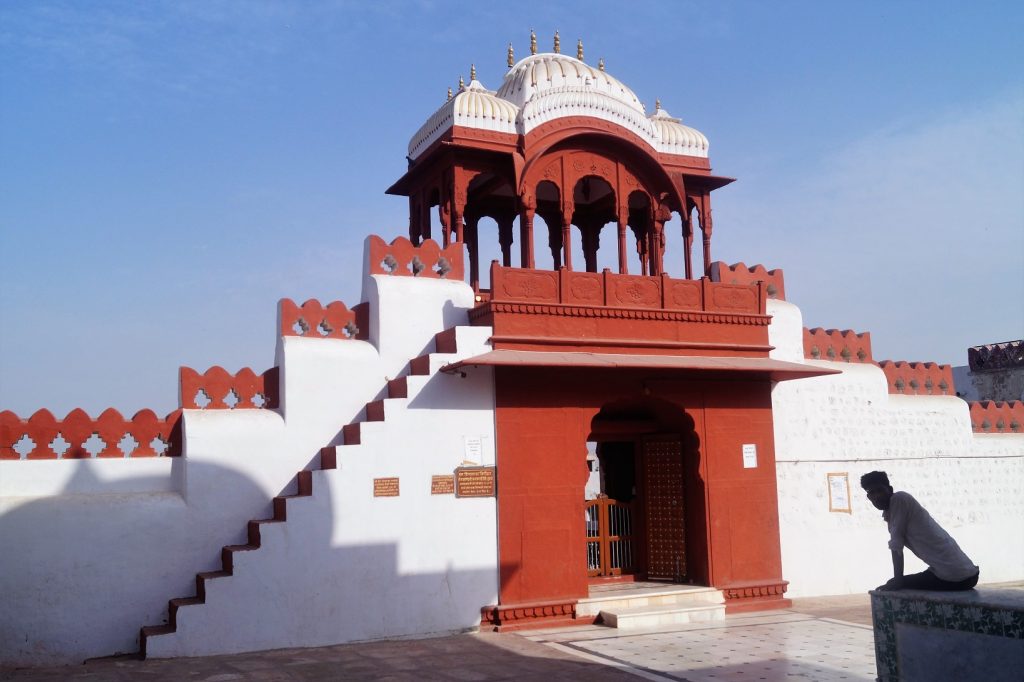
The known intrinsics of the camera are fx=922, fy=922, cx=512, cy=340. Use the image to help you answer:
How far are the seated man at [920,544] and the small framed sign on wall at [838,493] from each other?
18.5 ft

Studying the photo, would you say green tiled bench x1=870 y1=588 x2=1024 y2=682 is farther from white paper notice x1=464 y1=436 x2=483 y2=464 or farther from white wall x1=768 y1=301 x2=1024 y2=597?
white wall x1=768 y1=301 x2=1024 y2=597

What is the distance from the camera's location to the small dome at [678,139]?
12.5 m

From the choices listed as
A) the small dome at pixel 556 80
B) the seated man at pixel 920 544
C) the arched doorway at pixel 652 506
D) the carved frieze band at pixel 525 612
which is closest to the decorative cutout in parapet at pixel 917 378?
the arched doorway at pixel 652 506

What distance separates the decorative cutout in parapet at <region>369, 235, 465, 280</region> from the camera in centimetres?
998

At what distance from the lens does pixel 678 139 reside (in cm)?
1255

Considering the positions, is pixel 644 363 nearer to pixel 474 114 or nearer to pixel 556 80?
pixel 474 114

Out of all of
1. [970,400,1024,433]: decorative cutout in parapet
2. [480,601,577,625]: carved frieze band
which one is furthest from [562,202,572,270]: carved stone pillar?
[970,400,1024,433]: decorative cutout in parapet

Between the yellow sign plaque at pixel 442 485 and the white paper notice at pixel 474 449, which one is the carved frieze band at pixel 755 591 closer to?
the white paper notice at pixel 474 449

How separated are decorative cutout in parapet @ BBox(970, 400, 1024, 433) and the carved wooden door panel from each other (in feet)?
17.5

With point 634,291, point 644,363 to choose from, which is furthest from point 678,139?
point 644,363

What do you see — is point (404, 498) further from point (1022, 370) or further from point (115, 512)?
point (1022, 370)

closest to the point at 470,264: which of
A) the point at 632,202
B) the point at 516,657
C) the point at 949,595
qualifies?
the point at 632,202

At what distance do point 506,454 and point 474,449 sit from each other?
1.12 ft

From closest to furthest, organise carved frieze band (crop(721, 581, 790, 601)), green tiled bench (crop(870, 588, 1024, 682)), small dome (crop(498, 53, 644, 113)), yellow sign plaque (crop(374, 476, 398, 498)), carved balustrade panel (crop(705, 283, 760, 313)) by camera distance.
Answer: green tiled bench (crop(870, 588, 1024, 682))
yellow sign plaque (crop(374, 476, 398, 498))
carved frieze band (crop(721, 581, 790, 601))
carved balustrade panel (crop(705, 283, 760, 313))
small dome (crop(498, 53, 644, 113))
